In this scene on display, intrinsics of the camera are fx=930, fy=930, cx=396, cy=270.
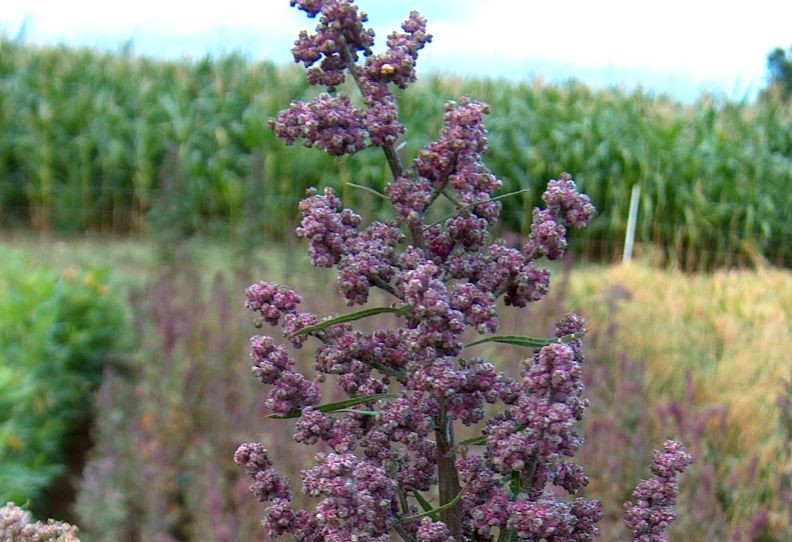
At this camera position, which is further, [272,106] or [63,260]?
[272,106]

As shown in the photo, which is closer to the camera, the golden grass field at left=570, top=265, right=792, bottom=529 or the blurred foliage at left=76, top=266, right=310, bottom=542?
the blurred foliage at left=76, top=266, right=310, bottom=542

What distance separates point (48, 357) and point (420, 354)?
3.94 meters

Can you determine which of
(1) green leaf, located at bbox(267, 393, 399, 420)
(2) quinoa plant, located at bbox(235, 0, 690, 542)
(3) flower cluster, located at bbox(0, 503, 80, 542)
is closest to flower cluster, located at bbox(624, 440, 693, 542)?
(2) quinoa plant, located at bbox(235, 0, 690, 542)

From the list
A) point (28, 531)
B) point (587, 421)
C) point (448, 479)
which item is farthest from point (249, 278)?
point (448, 479)

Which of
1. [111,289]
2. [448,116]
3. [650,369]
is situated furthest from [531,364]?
[111,289]

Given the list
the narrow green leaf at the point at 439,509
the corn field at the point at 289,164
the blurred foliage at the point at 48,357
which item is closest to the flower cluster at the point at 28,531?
the narrow green leaf at the point at 439,509

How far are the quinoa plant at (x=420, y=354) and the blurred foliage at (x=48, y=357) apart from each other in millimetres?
2308

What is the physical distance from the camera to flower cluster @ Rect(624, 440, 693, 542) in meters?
0.85

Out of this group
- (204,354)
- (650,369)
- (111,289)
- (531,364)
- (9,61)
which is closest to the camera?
(531,364)

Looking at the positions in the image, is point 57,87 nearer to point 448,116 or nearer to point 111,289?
point 111,289

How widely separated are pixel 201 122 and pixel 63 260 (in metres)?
4.61

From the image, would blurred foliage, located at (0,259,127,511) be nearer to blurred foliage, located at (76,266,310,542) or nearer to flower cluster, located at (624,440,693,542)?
blurred foliage, located at (76,266,310,542)

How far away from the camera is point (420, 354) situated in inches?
31.7

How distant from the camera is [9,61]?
39.3 ft
